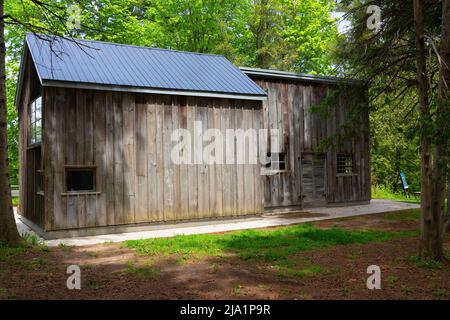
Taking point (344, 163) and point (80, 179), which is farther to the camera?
point (344, 163)

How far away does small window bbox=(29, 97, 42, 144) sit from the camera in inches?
516

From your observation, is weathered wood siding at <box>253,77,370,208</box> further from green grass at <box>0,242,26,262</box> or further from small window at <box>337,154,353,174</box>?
green grass at <box>0,242,26,262</box>

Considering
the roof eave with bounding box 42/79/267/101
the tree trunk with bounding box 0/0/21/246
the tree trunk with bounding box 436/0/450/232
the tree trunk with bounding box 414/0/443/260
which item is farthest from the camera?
the roof eave with bounding box 42/79/267/101

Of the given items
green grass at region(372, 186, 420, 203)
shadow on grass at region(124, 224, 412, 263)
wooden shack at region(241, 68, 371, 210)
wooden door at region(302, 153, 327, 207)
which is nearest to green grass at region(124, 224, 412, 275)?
shadow on grass at region(124, 224, 412, 263)

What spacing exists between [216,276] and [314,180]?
1184cm

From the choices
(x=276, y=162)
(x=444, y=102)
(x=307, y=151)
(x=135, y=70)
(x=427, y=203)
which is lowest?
(x=427, y=203)

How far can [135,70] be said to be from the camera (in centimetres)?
1402

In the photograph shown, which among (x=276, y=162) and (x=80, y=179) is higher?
(x=276, y=162)

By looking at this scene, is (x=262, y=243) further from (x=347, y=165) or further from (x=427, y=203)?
(x=347, y=165)

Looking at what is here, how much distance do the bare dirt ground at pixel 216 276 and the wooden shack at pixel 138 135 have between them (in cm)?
299

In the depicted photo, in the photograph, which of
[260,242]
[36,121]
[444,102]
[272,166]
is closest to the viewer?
[444,102]

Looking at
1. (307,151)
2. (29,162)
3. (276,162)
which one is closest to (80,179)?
(29,162)

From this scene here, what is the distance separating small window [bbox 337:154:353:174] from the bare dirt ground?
9.62 meters
